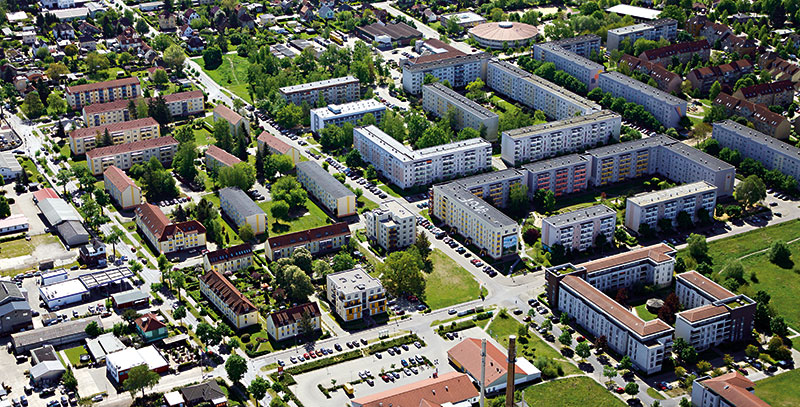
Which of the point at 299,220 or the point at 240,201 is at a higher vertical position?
the point at 240,201

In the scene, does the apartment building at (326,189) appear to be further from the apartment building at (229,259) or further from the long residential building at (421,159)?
the apartment building at (229,259)

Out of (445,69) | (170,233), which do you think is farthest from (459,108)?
(170,233)

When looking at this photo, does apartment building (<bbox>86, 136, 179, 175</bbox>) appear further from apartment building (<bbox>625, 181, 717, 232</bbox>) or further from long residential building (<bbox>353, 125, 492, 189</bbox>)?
apartment building (<bbox>625, 181, 717, 232</bbox>)

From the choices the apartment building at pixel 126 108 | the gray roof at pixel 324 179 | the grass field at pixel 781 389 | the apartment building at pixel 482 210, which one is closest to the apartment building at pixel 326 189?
the gray roof at pixel 324 179

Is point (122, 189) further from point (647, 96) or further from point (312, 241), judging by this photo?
point (647, 96)

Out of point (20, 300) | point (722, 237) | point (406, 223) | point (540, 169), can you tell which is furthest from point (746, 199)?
A: point (20, 300)
